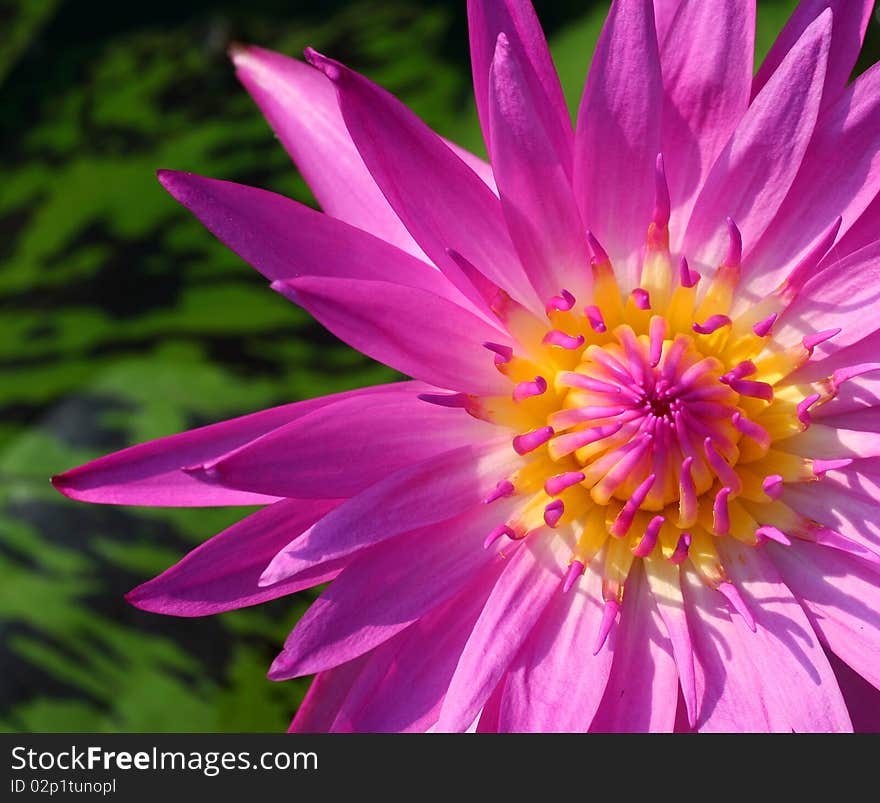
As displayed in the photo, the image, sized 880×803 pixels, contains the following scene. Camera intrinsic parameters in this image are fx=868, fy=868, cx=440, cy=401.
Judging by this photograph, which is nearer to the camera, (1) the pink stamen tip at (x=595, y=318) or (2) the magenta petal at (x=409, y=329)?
(2) the magenta petal at (x=409, y=329)

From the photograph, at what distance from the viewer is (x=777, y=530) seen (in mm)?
1022

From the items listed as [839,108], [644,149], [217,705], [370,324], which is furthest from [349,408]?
[217,705]

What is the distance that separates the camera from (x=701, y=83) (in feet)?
3.32

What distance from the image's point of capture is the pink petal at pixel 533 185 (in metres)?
0.94

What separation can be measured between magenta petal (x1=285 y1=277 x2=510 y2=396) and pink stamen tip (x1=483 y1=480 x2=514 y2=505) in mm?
119

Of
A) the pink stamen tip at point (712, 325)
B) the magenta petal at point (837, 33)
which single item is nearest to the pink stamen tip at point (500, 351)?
the pink stamen tip at point (712, 325)

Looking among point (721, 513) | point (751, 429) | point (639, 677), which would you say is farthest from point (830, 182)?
point (639, 677)

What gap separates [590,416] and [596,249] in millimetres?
201

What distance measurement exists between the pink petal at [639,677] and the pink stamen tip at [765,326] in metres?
0.35

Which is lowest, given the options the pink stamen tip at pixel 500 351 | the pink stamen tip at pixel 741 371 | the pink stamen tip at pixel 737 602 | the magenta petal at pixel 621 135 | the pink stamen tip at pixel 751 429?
the pink stamen tip at pixel 737 602

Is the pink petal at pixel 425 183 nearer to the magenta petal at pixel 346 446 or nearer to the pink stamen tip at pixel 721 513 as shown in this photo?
the magenta petal at pixel 346 446

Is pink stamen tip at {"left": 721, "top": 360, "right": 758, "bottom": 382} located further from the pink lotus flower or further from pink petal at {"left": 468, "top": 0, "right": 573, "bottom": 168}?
pink petal at {"left": 468, "top": 0, "right": 573, "bottom": 168}

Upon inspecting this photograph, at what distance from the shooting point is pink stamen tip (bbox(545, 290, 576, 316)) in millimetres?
1052

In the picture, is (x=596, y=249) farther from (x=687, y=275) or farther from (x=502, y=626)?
(x=502, y=626)
